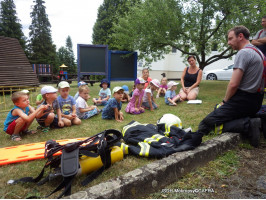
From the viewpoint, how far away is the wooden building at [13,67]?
8.50m

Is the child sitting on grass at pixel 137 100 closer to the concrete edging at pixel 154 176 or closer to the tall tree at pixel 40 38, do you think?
the concrete edging at pixel 154 176

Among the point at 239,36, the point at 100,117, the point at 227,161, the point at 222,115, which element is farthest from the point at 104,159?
the point at 100,117

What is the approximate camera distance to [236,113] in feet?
10.7

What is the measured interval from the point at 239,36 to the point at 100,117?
3.73 metres

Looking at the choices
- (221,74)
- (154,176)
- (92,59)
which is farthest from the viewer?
(221,74)

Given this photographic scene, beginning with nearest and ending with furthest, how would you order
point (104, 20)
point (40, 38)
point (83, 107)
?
point (83, 107)
point (104, 20)
point (40, 38)

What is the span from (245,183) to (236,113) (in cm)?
140

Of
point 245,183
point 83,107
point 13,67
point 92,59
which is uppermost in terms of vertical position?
point 92,59

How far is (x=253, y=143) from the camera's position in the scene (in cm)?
312

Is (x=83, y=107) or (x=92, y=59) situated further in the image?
(x=92, y=59)

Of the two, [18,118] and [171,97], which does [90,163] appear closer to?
[18,118]

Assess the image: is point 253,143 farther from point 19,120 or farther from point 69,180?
point 19,120

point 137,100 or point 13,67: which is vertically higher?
point 13,67

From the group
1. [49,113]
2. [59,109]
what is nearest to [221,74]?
[59,109]
